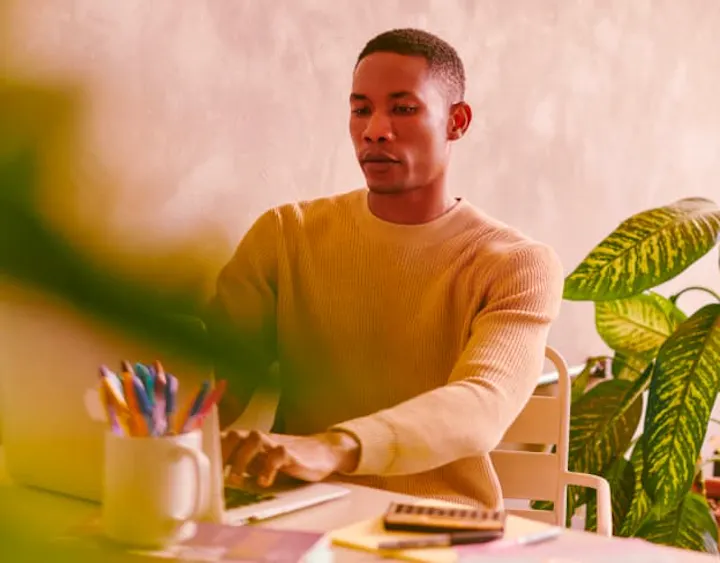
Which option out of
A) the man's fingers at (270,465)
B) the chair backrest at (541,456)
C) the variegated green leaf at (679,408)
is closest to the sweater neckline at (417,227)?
the chair backrest at (541,456)

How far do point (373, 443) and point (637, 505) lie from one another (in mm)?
1274

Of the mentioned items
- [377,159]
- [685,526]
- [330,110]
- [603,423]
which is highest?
[330,110]

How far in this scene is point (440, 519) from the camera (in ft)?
3.02

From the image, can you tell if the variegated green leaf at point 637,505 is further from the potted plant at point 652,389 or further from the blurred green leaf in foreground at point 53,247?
the blurred green leaf in foreground at point 53,247

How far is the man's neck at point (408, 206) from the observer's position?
1.51 m

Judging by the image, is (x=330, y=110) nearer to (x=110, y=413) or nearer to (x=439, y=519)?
(x=439, y=519)

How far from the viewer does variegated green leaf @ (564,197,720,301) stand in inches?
82.1

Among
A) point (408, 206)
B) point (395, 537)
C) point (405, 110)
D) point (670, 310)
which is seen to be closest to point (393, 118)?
point (405, 110)

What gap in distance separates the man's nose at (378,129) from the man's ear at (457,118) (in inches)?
6.6

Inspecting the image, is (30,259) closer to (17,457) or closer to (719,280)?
(17,457)

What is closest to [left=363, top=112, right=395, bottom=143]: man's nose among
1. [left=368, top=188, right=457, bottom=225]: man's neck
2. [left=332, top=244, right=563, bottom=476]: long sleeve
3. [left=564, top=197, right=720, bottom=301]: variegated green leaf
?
[left=368, top=188, right=457, bottom=225]: man's neck

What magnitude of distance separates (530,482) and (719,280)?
2.09 meters

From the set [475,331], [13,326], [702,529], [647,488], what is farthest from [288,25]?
[13,326]

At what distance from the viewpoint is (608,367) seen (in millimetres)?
2953
